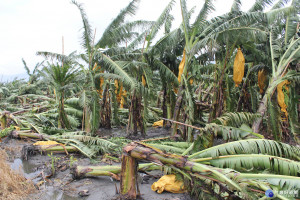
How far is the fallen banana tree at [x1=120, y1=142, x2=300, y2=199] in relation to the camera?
107 inches

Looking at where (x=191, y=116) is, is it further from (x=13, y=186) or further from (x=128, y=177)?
(x=13, y=186)

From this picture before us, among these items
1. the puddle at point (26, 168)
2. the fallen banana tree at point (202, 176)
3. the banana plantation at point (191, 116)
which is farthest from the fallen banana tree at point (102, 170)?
the puddle at point (26, 168)

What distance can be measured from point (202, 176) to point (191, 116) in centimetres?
395

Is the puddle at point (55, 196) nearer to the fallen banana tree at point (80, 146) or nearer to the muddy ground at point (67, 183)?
the muddy ground at point (67, 183)

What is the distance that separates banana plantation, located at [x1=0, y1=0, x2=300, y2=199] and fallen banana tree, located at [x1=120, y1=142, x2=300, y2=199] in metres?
0.01

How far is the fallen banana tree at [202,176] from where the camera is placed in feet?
8.90

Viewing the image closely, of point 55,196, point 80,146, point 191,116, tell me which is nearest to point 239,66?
point 191,116

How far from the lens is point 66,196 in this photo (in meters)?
4.17

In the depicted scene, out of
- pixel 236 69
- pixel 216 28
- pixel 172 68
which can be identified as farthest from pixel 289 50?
pixel 172 68

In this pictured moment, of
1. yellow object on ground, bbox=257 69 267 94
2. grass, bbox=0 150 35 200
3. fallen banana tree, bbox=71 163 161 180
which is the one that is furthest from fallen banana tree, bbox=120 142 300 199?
yellow object on ground, bbox=257 69 267 94

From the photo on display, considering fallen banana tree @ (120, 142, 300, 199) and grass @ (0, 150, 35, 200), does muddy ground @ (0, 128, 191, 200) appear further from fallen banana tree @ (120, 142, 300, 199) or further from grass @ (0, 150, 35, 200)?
fallen banana tree @ (120, 142, 300, 199)

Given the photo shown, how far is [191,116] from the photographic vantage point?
6.95 m

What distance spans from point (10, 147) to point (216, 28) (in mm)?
7077

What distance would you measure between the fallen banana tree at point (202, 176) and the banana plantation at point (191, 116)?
0.04ft
